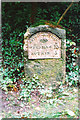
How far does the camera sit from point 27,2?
4.97 meters

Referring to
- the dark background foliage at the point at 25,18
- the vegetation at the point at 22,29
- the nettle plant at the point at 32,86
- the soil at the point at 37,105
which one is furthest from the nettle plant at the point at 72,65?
the nettle plant at the point at 32,86

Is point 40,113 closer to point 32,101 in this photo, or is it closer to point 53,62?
point 32,101

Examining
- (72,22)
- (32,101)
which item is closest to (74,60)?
(72,22)

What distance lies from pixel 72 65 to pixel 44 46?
1.30m

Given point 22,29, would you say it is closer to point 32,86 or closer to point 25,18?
point 25,18

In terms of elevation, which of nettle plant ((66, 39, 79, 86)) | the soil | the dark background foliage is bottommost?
the soil

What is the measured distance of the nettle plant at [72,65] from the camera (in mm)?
3547

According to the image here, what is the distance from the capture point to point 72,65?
4.00 m

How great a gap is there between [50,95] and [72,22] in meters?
3.07

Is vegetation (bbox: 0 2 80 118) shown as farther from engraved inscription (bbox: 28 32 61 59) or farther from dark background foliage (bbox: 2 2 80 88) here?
engraved inscription (bbox: 28 32 61 59)

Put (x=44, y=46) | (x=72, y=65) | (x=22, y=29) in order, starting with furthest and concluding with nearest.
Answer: (x=22, y=29)
(x=72, y=65)
(x=44, y=46)

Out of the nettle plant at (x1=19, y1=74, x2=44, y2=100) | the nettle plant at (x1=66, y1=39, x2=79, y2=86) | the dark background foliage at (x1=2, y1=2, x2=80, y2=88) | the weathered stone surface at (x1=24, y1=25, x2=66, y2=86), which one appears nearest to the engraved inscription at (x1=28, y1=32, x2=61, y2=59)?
the weathered stone surface at (x1=24, y1=25, x2=66, y2=86)

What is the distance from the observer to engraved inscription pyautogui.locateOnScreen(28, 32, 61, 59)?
3.02 meters

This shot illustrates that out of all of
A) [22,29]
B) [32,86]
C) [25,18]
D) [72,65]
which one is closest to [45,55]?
[32,86]
